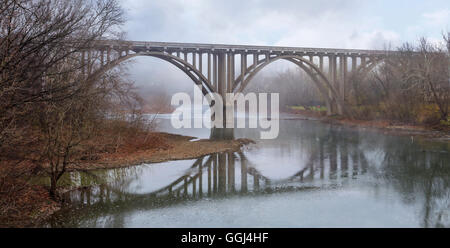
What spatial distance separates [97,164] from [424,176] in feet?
42.7

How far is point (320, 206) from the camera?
10.1 metres

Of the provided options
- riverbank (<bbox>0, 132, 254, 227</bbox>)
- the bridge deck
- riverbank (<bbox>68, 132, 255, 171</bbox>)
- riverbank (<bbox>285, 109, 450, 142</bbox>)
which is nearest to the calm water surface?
riverbank (<bbox>0, 132, 254, 227</bbox>)

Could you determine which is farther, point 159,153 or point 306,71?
point 306,71

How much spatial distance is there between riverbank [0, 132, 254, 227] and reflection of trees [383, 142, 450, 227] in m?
8.57

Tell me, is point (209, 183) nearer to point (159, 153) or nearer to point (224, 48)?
point (159, 153)

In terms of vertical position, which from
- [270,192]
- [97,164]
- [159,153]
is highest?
[159,153]

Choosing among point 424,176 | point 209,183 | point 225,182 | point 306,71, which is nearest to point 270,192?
point 225,182

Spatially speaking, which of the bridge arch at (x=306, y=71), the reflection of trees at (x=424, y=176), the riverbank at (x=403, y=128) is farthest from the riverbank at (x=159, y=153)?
the bridge arch at (x=306, y=71)

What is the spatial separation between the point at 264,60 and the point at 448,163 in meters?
27.5

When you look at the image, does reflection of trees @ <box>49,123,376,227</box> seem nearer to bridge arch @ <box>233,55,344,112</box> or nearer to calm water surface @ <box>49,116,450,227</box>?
calm water surface @ <box>49,116,450,227</box>

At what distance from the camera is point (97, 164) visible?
51.8ft

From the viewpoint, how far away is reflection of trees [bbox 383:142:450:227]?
9812 millimetres

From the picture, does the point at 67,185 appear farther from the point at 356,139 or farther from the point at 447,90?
the point at 447,90

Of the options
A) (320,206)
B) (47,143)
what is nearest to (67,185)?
(47,143)
